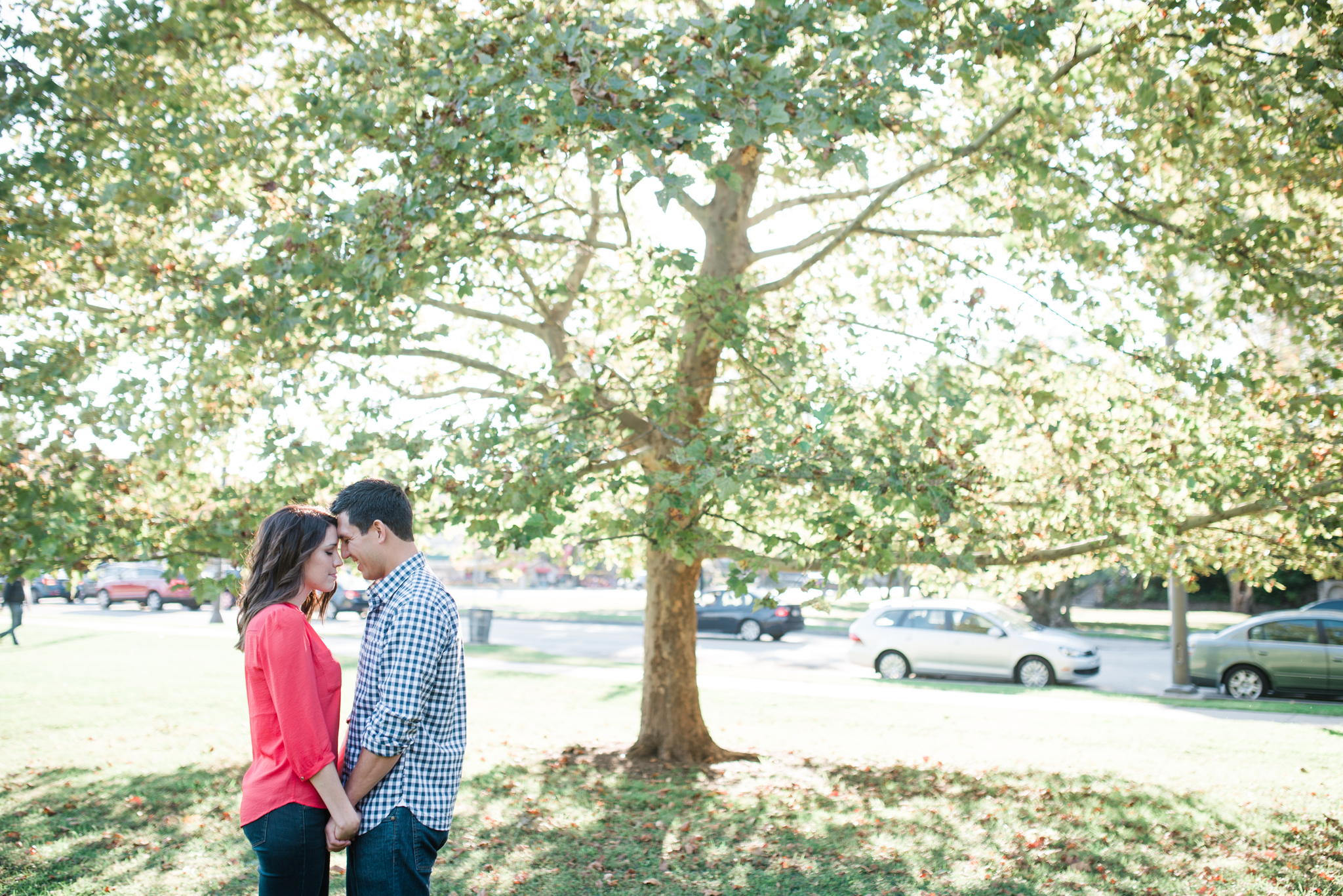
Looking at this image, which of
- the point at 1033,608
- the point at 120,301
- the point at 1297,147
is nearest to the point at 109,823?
the point at 120,301

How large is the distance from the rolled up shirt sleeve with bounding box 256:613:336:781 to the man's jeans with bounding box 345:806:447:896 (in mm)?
246

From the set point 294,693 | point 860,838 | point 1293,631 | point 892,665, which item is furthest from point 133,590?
point 294,693

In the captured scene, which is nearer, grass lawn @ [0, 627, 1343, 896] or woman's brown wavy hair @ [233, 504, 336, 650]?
woman's brown wavy hair @ [233, 504, 336, 650]

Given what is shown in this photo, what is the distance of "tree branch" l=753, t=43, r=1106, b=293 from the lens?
→ 6.77m

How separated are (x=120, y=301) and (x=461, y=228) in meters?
3.66

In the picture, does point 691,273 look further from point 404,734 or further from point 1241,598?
point 1241,598

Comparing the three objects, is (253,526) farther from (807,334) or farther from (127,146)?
(807,334)

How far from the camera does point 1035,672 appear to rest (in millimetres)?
16688

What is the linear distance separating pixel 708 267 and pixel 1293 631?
37.4 ft

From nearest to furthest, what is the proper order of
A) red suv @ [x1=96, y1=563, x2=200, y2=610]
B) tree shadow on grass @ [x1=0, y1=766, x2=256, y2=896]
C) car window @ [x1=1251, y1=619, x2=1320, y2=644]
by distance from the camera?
tree shadow on grass @ [x1=0, y1=766, x2=256, y2=896] < car window @ [x1=1251, y1=619, x2=1320, y2=644] < red suv @ [x1=96, y1=563, x2=200, y2=610]

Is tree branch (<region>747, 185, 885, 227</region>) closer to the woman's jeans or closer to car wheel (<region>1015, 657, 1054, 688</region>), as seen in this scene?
the woman's jeans

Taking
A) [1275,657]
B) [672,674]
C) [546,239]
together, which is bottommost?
[1275,657]

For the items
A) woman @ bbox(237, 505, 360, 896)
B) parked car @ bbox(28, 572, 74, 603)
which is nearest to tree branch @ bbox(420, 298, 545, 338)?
woman @ bbox(237, 505, 360, 896)

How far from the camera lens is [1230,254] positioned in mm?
6719
